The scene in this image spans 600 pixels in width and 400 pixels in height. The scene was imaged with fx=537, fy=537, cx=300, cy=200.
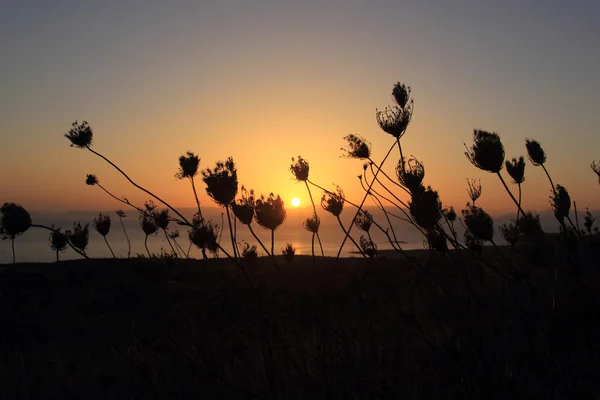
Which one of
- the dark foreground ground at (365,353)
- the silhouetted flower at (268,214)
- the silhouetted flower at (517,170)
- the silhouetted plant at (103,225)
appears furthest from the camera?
the silhouetted plant at (103,225)

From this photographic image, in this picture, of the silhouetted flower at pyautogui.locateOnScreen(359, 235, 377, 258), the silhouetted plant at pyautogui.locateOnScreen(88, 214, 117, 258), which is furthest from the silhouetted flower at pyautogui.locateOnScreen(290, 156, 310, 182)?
the silhouetted plant at pyautogui.locateOnScreen(88, 214, 117, 258)

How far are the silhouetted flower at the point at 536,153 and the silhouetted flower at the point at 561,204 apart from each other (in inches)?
22.2

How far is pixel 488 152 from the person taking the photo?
6.03m

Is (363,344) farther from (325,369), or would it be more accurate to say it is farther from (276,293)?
(325,369)

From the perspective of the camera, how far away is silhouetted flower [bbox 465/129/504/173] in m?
6.01

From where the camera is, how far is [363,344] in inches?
213

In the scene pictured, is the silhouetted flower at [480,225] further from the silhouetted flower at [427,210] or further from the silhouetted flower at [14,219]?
the silhouetted flower at [14,219]

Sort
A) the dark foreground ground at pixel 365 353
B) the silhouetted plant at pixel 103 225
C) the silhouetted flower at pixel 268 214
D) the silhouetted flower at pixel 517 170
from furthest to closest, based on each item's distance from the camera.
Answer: the silhouetted plant at pixel 103 225 < the silhouetted flower at pixel 517 170 < the silhouetted flower at pixel 268 214 < the dark foreground ground at pixel 365 353

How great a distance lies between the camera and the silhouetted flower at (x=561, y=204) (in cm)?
870

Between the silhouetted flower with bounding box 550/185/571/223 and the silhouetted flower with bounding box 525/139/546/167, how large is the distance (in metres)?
0.56

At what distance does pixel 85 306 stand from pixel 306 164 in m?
6.43

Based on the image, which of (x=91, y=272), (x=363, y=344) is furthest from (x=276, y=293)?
(x=91, y=272)

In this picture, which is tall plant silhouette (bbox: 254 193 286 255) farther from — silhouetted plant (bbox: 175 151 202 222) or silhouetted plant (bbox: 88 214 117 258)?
silhouetted plant (bbox: 88 214 117 258)

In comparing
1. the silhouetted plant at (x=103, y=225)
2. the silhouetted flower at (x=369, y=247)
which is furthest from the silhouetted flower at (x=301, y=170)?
the silhouetted plant at (x=103, y=225)
